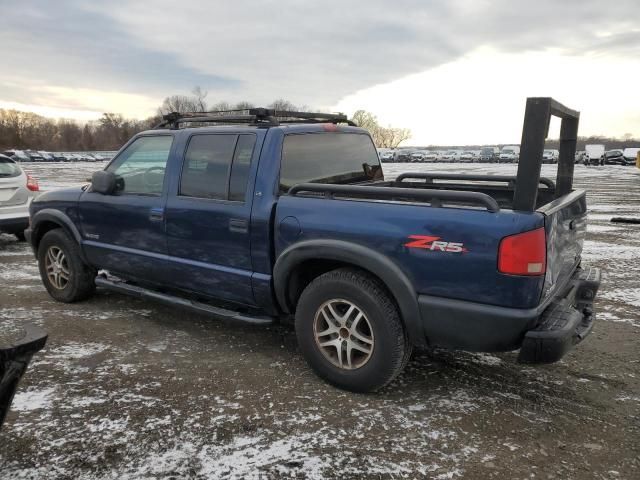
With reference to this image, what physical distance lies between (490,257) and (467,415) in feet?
3.46

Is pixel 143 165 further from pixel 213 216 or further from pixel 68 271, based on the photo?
pixel 68 271

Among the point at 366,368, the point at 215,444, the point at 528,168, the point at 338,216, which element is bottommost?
the point at 215,444

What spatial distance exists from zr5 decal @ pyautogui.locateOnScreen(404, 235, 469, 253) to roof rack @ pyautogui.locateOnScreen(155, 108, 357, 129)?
61.5 inches

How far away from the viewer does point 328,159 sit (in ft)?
13.9

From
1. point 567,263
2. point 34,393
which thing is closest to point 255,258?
point 34,393

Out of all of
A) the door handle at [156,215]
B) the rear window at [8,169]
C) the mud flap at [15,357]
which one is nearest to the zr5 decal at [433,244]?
the mud flap at [15,357]

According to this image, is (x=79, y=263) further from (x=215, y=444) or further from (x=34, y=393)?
(x=215, y=444)

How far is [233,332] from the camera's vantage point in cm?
457

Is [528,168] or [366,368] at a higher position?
[528,168]

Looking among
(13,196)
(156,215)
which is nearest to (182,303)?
(156,215)

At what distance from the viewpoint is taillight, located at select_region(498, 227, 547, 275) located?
272 centimetres

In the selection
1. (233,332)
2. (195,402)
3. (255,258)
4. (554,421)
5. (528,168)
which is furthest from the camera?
(233,332)

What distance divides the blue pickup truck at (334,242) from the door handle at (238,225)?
0.04ft

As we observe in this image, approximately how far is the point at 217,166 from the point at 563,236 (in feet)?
8.42
